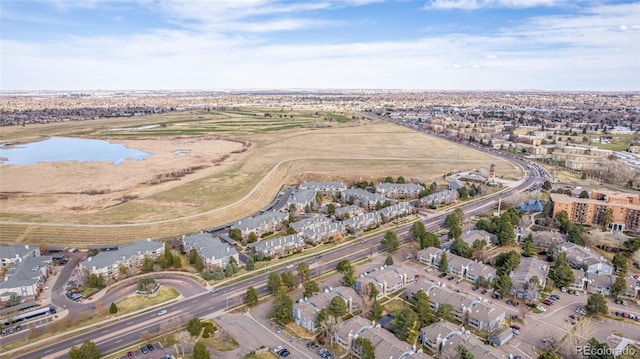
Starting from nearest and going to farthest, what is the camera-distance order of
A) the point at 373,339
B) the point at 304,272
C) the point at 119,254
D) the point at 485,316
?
1. the point at 373,339
2. the point at 485,316
3. the point at 304,272
4. the point at 119,254

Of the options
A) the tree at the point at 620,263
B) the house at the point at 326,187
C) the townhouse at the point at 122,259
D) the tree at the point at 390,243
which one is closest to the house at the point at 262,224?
the townhouse at the point at 122,259

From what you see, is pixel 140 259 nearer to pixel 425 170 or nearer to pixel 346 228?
pixel 346 228

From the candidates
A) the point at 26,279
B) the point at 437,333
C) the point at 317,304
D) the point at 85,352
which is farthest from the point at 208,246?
the point at 437,333

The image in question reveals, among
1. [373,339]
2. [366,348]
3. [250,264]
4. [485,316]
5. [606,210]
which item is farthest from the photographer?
[606,210]

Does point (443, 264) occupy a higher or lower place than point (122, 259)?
lower

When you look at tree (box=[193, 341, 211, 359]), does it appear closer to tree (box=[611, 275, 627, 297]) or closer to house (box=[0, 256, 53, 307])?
house (box=[0, 256, 53, 307])

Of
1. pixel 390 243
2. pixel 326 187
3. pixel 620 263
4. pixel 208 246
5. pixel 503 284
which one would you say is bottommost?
pixel 620 263

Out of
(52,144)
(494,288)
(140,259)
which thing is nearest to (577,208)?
(494,288)

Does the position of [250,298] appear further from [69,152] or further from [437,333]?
[69,152]
